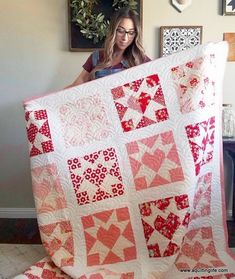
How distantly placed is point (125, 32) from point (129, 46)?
3.4 inches

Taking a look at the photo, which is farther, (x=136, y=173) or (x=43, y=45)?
(x=43, y=45)

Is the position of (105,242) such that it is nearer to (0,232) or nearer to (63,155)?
(63,155)

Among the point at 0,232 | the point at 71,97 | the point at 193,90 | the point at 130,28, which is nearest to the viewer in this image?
the point at 193,90

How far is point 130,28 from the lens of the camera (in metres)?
1.86

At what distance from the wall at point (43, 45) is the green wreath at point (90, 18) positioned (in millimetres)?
113

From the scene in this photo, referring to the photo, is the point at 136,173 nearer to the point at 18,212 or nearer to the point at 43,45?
the point at 43,45

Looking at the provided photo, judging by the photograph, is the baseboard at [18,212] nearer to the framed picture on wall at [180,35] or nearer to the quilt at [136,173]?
the quilt at [136,173]

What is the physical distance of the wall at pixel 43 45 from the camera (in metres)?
2.25

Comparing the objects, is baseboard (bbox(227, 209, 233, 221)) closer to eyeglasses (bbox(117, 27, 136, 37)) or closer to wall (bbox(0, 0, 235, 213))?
wall (bbox(0, 0, 235, 213))

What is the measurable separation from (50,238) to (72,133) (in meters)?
0.54

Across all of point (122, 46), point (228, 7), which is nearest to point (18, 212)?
point (122, 46)

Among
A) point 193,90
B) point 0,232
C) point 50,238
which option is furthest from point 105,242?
point 0,232

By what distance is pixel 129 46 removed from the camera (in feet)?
6.30

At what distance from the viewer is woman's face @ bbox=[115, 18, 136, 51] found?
186 centimetres
